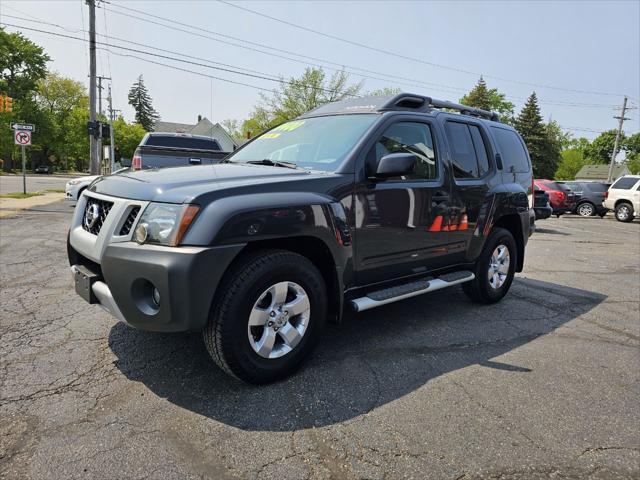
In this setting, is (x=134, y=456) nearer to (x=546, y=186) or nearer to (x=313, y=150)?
(x=313, y=150)

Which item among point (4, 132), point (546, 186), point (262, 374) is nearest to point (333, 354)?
point (262, 374)

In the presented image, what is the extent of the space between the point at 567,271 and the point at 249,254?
6.35 metres

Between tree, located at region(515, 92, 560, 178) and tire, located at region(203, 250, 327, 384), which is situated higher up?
tree, located at region(515, 92, 560, 178)

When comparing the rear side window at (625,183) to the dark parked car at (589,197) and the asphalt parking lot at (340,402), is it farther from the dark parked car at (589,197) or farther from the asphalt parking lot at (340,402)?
the asphalt parking lot at (340,402)

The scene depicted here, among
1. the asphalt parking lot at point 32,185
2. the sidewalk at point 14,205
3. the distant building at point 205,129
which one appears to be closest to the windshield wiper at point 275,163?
the sidewalk at point 14,205

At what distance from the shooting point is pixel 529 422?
2.57 meters

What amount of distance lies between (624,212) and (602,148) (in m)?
88.7

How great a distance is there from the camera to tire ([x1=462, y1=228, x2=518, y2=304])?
15.1ft

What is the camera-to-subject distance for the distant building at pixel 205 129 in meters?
59.5

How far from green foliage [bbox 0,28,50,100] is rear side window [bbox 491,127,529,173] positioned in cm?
5980

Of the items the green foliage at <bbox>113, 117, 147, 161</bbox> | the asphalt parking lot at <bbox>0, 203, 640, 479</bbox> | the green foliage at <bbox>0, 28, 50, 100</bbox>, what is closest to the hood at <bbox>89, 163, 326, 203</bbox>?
the asphalt parking lot at <bbox>0, 203, 640, 479</bbox>

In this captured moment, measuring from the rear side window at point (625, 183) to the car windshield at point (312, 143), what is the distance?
20322 mm

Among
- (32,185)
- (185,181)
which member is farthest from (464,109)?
(32,185)

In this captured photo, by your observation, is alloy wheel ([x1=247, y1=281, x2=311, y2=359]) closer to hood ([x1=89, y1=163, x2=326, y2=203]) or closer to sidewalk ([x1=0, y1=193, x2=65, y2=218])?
hood ([x1=89, y1=163, x2=326, y2=203])
